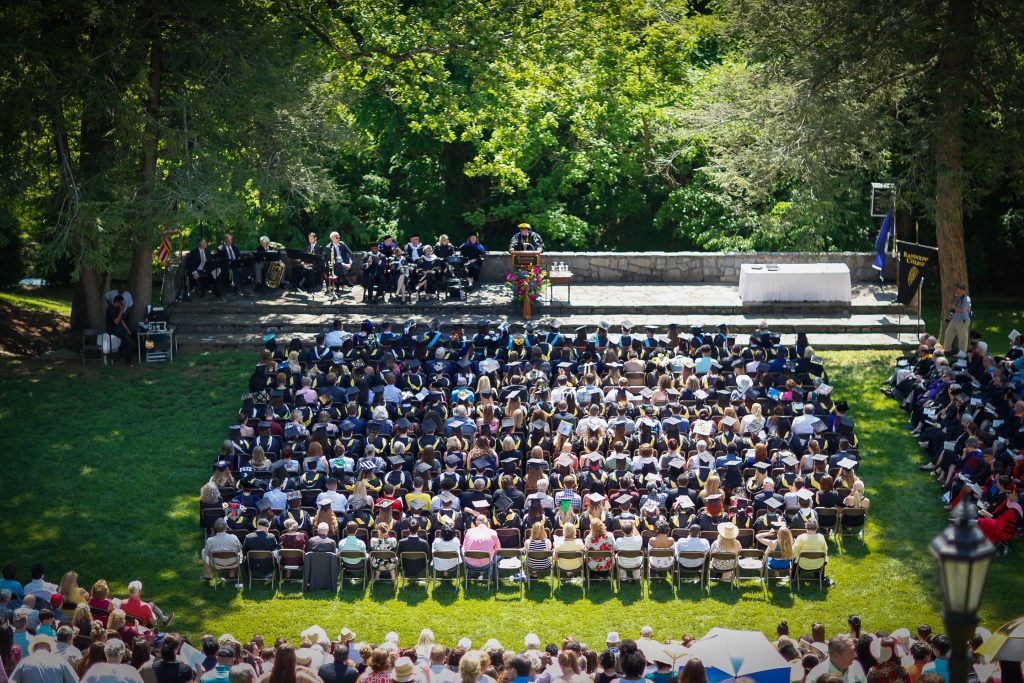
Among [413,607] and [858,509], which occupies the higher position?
[858,509]

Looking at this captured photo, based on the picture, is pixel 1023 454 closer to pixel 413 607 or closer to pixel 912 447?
pixel 912 447

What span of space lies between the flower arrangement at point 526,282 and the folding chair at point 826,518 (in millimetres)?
9504

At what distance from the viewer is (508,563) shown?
16578 mm

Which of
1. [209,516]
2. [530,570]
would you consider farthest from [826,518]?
[209,516]

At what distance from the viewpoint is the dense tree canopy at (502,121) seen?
909 inches

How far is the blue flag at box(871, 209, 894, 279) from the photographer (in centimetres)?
2714

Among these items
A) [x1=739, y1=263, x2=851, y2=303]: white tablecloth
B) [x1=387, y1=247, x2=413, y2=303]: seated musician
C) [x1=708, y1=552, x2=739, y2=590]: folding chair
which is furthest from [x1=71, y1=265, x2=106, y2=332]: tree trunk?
[x1=708, y1=552, x2=739, y2=590]: folding chair

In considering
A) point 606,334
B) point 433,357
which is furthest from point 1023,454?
point 433,357

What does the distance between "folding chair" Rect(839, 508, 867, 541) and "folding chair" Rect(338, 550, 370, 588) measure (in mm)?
6445

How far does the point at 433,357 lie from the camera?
22078mm

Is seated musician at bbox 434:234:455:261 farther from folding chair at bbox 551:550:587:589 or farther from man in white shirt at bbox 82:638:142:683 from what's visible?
man in white shirt at bbox 82:638:142:683

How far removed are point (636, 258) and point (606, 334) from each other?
629 cm

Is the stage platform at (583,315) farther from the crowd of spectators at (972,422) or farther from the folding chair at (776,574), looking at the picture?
the folding chair at (776,574)

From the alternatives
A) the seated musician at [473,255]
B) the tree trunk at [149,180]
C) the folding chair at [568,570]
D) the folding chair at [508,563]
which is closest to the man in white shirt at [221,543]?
the folding chair at [508,563]
